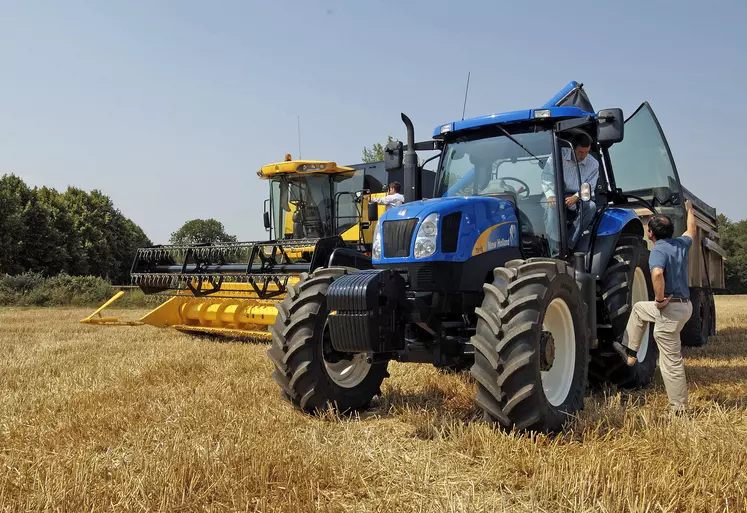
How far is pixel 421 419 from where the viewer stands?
4.41m

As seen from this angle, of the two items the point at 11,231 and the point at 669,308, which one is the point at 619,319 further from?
the point at 11,231

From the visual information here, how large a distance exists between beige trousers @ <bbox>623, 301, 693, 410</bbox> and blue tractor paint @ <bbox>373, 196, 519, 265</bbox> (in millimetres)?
1204

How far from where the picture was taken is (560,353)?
4.69 meters

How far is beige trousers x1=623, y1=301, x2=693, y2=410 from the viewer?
15.5 feet

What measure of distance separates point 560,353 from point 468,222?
1.23 meters

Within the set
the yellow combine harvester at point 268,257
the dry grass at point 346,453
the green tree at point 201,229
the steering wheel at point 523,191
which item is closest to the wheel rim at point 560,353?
the dry grass at point 346,453

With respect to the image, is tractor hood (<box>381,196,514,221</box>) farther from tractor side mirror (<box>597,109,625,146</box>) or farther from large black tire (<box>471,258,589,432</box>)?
tractor side mirror (<box>597,109,625,146</box>)

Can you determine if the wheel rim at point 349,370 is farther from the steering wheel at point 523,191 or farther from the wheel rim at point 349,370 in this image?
the steering wheel at point 523,191

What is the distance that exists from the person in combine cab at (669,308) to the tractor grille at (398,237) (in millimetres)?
1909

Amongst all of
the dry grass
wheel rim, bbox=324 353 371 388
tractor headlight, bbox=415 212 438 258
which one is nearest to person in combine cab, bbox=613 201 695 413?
the dry grass

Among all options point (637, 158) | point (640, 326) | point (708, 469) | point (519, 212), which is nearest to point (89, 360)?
point (519, 212)

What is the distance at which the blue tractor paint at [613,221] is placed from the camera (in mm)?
5695

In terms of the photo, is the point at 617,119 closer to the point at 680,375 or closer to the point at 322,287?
the point at 680,375

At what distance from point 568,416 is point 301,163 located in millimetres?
8005
